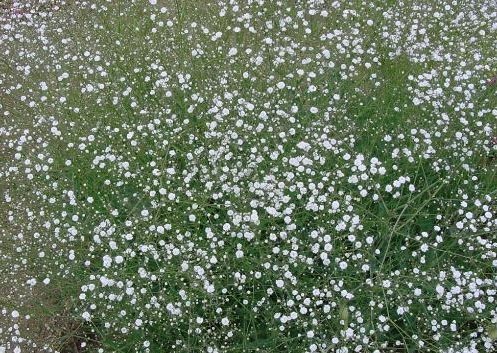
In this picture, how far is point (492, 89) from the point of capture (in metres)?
4.41

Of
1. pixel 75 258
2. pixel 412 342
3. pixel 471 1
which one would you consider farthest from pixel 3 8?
pixel 412 342

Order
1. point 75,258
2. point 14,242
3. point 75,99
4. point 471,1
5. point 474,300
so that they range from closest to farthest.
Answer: point 474,300
point 75,258
point 14,242
point 75,99
point 471,1

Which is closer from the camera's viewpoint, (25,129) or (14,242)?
(14,242)

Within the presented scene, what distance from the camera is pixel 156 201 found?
407 centimetres

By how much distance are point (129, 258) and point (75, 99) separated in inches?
68.6

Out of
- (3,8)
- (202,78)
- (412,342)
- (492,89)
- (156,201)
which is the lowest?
(412,342)

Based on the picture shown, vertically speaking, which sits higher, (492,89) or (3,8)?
(3,8)

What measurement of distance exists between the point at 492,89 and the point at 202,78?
237cm

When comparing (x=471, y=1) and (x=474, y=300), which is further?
(x=471, y=1)

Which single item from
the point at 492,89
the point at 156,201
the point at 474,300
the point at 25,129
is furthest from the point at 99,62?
the point at 474,300

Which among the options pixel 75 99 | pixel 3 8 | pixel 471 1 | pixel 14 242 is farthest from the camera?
pixel 3 8

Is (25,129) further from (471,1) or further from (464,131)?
(471,1)

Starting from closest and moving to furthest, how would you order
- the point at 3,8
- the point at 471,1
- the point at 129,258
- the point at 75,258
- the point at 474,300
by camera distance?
1. the point at 474,300
2. the point at 129,258
3. the point at 75,258
4. the point at 471,1
5. the point at 3,8

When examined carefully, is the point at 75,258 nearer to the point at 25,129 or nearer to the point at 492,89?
the point at 25,129
